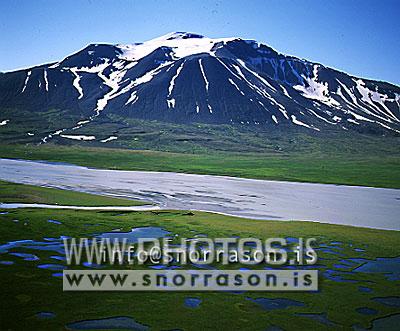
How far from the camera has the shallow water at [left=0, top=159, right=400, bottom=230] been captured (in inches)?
1975

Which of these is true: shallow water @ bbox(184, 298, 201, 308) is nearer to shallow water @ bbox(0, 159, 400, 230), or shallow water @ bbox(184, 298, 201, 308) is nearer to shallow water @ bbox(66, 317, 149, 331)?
shallow water @ bbox(66, 317, 149, 331)

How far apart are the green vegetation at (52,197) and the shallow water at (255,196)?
4.48 meters

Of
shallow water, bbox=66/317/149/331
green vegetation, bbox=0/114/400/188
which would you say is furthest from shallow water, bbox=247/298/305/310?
green vegetation, bbox=0/114/400/188

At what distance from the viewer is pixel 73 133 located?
616 feet

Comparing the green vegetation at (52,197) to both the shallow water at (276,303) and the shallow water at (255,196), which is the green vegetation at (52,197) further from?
the shallow water at (276,303)

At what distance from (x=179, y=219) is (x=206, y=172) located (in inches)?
2370

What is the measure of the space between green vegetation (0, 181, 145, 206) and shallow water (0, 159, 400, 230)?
4475 millimetres

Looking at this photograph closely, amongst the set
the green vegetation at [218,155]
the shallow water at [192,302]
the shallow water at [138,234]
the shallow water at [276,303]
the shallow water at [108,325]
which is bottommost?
the shallow water at [276,303]

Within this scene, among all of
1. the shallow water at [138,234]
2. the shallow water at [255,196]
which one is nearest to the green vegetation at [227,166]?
the shallow water at [255,196]

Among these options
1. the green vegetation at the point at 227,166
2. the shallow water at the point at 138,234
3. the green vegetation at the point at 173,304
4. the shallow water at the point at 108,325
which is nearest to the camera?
the shallow water at the point at 108,325

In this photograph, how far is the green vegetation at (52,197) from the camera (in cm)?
4959

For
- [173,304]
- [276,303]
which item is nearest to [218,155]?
[276,303]

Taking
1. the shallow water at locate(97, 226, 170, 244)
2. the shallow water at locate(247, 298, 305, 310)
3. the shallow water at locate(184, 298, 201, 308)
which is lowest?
the shallow water at locate(247, 298, 305, 310)

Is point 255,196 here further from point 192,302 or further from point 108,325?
point 108,325
